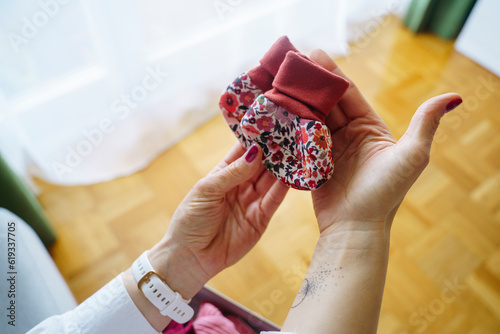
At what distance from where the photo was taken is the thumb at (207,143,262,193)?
0.85 meters

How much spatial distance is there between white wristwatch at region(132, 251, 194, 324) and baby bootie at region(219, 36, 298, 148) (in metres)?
0.40

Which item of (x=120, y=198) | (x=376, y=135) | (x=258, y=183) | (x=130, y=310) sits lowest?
(x=120, y=198)

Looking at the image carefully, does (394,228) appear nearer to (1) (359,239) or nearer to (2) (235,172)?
(1) (359,239)

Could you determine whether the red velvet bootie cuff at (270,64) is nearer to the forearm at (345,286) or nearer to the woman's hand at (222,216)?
the woman's hand at (222,216)

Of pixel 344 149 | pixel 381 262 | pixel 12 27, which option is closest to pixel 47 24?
pixel 12 27

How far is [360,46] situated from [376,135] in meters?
1.31

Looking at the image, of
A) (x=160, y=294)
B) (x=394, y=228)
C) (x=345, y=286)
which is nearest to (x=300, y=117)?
(x=345, y=286)

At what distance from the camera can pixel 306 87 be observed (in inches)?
33.3

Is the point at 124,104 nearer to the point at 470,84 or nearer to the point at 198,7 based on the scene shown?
the point at 198,7

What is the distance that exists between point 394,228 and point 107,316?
3.51 feet

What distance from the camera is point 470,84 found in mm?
1839

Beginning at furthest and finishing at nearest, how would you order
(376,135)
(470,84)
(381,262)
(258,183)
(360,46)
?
(360,46) → (470,84) → (258,183) → (376,135) → (381,262)

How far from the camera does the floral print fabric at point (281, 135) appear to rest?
0.81 meters

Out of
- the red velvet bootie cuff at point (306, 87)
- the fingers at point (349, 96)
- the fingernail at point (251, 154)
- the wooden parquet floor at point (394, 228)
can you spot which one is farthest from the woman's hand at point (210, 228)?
the wooden parquet floor at point (394, 228)
